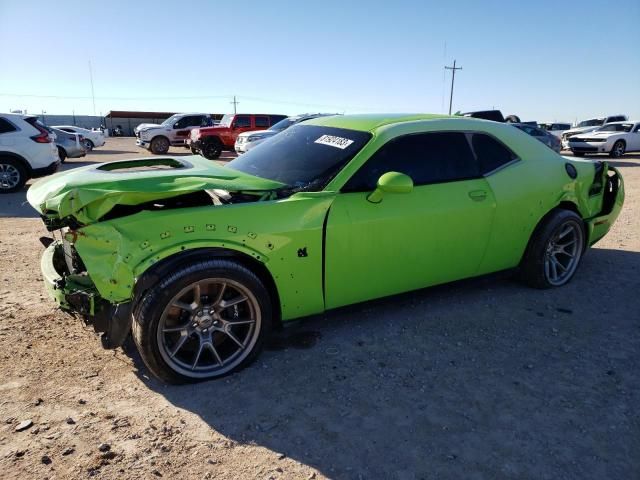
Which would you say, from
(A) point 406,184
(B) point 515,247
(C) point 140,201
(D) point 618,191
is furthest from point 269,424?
(D) point 618,191

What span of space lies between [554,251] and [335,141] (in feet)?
7.84

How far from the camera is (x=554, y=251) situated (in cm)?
441

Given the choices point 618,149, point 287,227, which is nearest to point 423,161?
point 287,227

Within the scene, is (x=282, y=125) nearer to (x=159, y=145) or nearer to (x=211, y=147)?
(x=211, y=147)

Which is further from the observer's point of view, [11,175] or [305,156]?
[11,175]

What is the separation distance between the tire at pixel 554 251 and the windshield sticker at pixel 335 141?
196 cm

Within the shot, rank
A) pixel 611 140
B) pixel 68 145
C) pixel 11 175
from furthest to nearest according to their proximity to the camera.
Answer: pixel 611 140, pixel 68 145, pixel 11 175

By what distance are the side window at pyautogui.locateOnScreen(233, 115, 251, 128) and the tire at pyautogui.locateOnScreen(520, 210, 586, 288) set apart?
52.9ft

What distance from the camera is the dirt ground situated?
2268mm

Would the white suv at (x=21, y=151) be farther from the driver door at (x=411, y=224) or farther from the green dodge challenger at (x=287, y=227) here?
the driver door at (x=411, y=224)

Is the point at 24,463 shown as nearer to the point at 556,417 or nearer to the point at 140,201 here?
the point at 140,201

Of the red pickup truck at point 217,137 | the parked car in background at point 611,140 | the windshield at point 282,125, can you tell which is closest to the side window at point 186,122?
the red pickup truck at point 217,137

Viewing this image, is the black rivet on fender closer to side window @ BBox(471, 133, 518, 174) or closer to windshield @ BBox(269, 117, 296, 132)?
side window @ BBox(471, 133, 518, 174)

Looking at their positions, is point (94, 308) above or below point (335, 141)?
below
